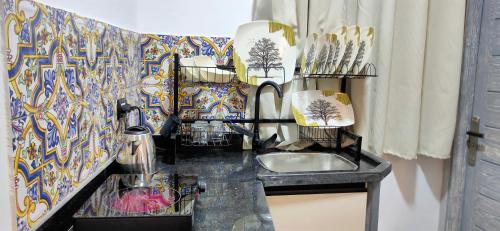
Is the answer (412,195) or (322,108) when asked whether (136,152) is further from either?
(412,195)

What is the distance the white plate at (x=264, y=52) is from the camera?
1.70 meters

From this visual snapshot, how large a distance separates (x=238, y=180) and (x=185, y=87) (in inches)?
25.5

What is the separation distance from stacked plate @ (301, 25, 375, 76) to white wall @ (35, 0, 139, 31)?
0.80 meters

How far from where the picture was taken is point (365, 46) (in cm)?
158

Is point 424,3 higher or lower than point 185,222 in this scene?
higher

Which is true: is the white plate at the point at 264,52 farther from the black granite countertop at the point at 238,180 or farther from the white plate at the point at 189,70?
the black granite countertop at the point at 238,180

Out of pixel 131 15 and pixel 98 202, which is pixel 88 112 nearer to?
pixel 98 202

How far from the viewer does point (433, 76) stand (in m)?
1.79

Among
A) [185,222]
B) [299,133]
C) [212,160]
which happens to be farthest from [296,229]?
[185,222]

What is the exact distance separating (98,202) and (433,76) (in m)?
1.60

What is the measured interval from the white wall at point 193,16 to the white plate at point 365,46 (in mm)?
554

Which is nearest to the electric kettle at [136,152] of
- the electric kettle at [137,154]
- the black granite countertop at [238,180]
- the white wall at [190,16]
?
the electric kettle at [137,154]

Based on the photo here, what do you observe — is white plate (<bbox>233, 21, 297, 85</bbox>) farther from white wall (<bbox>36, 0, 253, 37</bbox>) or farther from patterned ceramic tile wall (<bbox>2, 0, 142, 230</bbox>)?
patterned ceramic tile wall (<bbox>2, 0, 142, 230</bbox>)

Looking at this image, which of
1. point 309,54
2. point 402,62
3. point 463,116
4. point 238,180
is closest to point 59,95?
point 238,180
